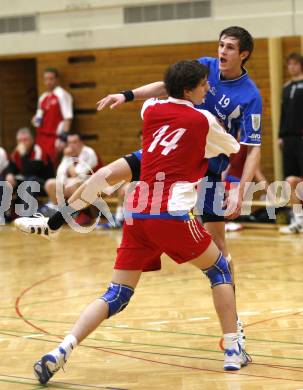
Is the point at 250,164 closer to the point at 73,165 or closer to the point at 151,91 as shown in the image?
the point at 151,91

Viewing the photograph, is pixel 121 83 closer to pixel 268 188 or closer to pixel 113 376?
pixel 268 188

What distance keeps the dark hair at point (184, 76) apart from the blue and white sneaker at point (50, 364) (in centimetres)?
167

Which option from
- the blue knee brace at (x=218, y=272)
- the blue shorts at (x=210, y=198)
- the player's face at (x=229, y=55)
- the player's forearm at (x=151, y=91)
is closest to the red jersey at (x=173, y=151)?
the blue knee brace at (x=218, y=272)

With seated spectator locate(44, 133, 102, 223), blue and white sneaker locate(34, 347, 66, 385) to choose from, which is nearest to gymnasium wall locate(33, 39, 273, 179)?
seated spectator locate(44, 133, 102, 223)

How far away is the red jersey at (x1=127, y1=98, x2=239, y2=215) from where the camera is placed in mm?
5172

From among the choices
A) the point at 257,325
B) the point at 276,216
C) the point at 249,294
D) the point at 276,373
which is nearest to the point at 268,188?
the point at 276,216

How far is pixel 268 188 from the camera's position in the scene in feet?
45.0

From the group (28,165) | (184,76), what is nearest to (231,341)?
(184,76)

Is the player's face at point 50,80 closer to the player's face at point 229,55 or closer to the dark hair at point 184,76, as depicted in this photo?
the player's face at point 229,55

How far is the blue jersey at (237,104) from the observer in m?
5.98

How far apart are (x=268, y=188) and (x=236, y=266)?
3.91 metres

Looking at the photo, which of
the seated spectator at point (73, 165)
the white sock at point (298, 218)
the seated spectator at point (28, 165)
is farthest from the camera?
the seated spectator at point (28, 165)

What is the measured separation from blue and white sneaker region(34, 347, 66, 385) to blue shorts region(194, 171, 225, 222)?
1.48m

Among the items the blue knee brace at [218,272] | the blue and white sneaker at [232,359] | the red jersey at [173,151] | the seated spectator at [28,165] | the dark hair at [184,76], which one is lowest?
the seated spectator at [28,165]
